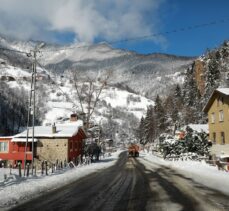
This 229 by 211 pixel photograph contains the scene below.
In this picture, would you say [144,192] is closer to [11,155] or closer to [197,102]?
[11,155]

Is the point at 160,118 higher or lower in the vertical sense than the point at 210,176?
Result: higher

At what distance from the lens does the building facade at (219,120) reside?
44188mm

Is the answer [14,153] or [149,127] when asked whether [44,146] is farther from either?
[149,127]

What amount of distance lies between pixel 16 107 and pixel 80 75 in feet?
363

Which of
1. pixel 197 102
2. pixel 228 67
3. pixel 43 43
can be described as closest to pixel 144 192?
pixel 43 43

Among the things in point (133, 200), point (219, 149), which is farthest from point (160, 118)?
point (133, 200)

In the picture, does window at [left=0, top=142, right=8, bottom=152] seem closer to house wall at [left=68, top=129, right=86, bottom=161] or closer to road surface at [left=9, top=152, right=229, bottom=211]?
house wall at [left=68, top=129, right=86, bottom=161]

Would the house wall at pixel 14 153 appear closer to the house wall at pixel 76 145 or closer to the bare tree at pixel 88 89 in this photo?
the house wall at pixel 76 145

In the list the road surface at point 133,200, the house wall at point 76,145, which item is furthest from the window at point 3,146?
the road surface at point 133,200

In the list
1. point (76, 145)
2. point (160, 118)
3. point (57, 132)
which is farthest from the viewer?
point (160, 118)

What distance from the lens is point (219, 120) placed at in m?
46.7

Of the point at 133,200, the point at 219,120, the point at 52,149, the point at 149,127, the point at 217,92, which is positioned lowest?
the point at 133,200

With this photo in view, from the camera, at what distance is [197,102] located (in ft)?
314

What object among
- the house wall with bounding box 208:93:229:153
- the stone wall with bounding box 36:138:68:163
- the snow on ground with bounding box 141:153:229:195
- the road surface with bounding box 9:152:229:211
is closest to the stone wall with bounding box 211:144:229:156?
the house wall with bounding box 208:93:229:153
